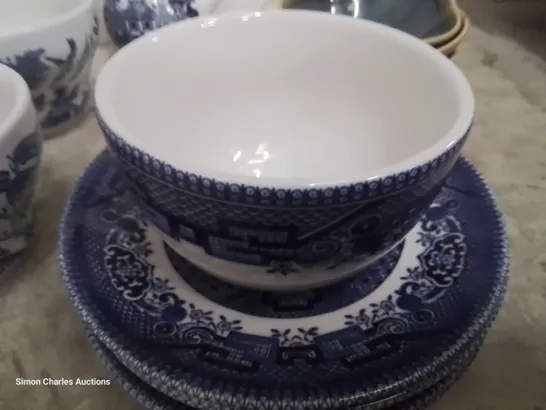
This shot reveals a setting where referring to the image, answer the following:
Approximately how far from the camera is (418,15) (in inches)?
25.9

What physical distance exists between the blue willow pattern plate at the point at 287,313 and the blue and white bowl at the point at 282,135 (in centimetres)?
2

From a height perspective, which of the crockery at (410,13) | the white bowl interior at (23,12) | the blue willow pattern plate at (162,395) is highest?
the white bowl interior at (23,12)

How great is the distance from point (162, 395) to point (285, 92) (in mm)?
249

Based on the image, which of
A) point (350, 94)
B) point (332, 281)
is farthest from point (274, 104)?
point (332, 281)

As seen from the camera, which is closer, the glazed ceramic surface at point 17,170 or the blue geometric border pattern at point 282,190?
the blue geometric border pattern at point 282,190

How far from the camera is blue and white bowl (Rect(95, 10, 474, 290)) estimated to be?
28 centimetres

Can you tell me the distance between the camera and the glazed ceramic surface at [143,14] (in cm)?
58

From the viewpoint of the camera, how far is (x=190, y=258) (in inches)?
13.3

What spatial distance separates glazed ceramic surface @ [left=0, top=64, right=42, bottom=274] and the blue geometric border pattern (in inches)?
5.6

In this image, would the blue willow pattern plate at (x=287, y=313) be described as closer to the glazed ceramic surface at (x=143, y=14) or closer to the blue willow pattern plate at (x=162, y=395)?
the blue willow pattern plate at (x=162, y=395)

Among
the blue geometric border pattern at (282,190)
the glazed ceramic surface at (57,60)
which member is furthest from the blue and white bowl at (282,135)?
the glazed ceramic surface at (57,60)

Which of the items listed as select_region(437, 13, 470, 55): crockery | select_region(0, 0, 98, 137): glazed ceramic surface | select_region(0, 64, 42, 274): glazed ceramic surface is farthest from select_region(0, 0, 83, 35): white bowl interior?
select_region(437, 13, 470, 55): crockery

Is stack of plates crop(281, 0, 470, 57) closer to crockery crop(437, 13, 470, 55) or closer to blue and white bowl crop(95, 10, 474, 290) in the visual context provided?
crockery crop(437, 13, 470, 55)

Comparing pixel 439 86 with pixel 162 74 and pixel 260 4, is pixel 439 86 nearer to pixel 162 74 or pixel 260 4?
pixel 162 74
